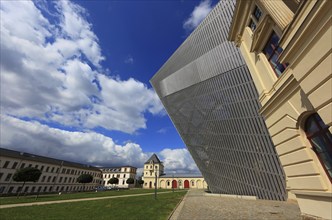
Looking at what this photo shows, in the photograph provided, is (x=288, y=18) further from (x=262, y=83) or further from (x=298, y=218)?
(x=298, y=218)

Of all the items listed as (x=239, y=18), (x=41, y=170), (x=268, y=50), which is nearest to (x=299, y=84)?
(x=268, y=50)

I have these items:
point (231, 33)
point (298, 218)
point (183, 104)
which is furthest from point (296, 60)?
point (183, 104)

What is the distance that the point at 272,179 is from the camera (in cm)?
2052

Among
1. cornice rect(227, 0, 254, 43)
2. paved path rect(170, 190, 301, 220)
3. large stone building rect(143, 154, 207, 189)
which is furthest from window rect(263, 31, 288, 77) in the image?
large stone building rect(143, 154, 207, 189)

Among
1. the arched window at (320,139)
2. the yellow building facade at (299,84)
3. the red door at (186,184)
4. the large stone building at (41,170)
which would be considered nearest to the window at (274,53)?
the yellow building facade at (299,84)

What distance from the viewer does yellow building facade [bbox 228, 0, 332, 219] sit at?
378cm

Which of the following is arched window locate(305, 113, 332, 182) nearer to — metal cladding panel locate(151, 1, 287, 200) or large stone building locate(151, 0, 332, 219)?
large stone building locate(151, 0, 332, 219)

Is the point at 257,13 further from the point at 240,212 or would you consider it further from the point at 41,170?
the point at 41,170

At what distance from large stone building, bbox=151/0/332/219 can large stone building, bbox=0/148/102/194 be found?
1869 inches

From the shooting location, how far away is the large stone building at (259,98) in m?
4.14

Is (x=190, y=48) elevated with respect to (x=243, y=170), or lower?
elevated

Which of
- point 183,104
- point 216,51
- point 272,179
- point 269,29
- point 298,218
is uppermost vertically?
point 216,51

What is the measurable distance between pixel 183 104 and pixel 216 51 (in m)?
11.2

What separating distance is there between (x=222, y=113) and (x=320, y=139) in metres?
18.7
